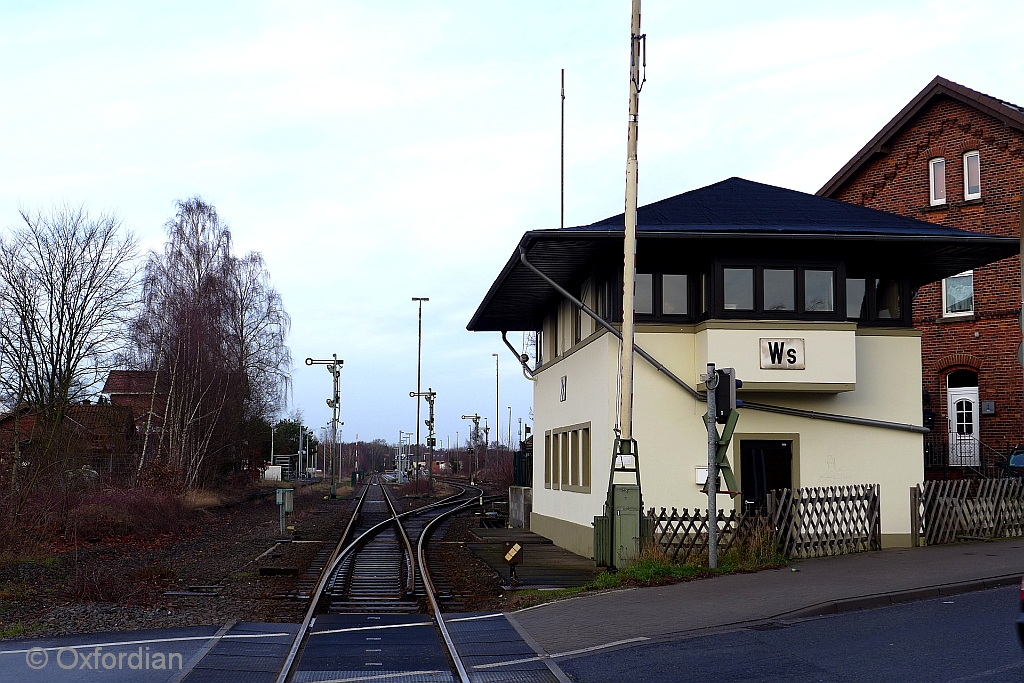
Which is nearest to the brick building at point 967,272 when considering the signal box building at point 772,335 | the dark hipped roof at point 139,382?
the signal box building at point 772,335

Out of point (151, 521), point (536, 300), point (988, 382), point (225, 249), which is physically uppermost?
point (225, 249)

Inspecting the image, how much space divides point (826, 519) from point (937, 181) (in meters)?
16.7

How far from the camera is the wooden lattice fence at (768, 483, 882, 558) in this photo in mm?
16750

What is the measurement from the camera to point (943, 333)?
1170 inches

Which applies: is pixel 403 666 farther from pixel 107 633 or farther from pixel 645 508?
pixel 645 508

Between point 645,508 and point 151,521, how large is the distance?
1546cm

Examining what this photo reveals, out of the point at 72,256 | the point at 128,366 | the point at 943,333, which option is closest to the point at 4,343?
the point at 72,256

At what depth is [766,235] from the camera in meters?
17.7

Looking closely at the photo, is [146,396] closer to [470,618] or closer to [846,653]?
[470,618]

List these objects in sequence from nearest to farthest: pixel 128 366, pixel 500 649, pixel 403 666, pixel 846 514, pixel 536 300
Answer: pixel 403 666
pixel 500 649
pixel 846 514
pixel 536 300
pixel 128 366

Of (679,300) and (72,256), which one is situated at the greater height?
(72,256)

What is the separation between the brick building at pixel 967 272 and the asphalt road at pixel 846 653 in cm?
1647

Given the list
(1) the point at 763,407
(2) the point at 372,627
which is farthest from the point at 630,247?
(2) the point at 372,627

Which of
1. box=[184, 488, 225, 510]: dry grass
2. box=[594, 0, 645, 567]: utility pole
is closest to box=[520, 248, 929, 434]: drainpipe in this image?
box=[594, 0, 645, 567]: utility pole
